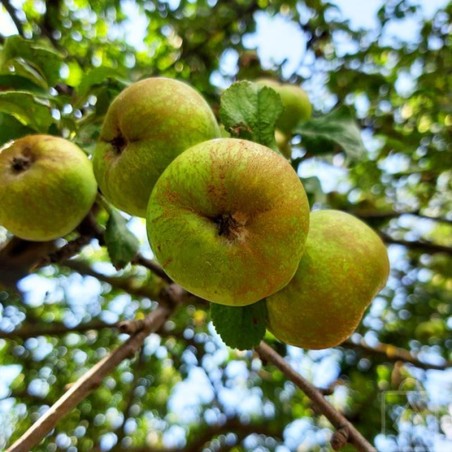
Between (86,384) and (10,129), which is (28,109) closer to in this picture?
(10,129)

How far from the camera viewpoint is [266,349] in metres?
1.61

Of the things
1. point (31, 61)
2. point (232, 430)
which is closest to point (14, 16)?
point (31, 61)

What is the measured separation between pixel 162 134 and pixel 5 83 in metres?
0.72

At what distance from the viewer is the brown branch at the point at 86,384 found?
1.15 meters

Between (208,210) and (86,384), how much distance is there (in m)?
0.58

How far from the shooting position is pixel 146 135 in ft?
4.40

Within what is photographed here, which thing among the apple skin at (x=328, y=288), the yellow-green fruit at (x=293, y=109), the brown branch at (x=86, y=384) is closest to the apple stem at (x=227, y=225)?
the apple skin at (x=328, y=288)

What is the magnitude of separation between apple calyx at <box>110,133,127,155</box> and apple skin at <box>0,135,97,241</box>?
0.15 metres

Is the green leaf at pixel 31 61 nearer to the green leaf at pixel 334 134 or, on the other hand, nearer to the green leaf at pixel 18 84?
the green leaf at pixel 18 84

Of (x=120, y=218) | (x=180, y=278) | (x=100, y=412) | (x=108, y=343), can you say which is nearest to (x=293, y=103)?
(x=120, y=218)

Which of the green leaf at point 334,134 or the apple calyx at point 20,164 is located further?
the green leaf at point 334,134

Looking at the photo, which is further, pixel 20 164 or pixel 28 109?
pixel 28 109

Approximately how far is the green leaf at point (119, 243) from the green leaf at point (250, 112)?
1.79 ft

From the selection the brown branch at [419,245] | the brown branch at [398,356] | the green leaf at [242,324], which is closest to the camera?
the green leaf at [242,324]
